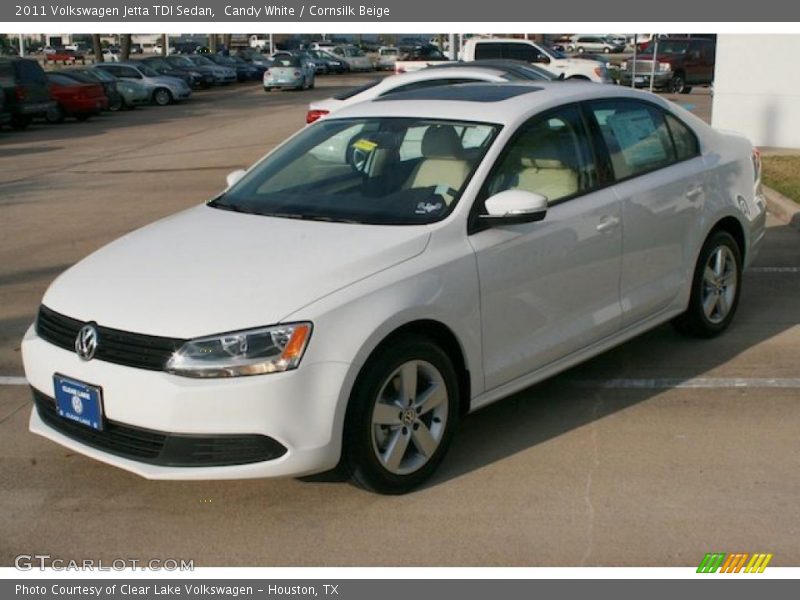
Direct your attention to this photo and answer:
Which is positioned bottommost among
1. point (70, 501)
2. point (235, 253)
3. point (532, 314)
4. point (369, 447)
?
point (70, 501)

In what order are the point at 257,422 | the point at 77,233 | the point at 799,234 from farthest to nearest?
the point at 77,233 → the point at 799,234 → the point at 257,422

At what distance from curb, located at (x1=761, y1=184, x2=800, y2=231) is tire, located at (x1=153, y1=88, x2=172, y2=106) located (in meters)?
28.7

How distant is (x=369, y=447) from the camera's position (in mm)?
4387

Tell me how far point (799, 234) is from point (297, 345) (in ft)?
24.3

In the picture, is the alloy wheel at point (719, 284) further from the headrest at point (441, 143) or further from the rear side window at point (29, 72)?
the rear side window at point (29, 72)

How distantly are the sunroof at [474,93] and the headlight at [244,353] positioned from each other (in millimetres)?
2034

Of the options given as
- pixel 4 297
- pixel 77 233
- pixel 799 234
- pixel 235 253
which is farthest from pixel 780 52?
pixel 235 253

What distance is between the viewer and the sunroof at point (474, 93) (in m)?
5.61

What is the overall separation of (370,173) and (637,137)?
168 cm

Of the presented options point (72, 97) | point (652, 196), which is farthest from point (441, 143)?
point (72, 97)

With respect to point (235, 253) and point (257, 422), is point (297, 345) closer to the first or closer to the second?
point (257, 422)

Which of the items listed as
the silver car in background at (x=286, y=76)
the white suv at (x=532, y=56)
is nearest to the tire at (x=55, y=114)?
the white suv at (x=532, y=56)

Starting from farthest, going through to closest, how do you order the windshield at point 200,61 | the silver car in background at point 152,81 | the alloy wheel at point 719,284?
the windshield at point 200,61, the silver car in background at point 152,81, the alloy wheel at point 719,284

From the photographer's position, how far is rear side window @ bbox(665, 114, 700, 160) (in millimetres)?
6348
